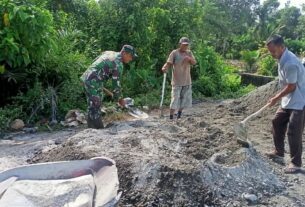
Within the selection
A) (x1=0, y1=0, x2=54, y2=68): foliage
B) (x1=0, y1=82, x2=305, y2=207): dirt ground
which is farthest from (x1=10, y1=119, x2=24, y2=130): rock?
(x1=0, y1=82, x2=305, y2=207): dirt ground

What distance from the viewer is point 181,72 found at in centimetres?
884

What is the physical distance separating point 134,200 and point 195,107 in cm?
744

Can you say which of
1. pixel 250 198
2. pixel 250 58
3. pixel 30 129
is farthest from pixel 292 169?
pixel 250 58

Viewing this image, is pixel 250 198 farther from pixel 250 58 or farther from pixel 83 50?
pixel 250 58

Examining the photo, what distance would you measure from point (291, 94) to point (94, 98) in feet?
10.2

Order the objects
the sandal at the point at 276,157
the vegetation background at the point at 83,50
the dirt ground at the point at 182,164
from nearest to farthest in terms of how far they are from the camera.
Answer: the dirt ground at the point at 182,164, the sandal at the point at 276,157, the vegetation background at the point at 83,50

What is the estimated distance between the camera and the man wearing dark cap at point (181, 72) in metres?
8.71

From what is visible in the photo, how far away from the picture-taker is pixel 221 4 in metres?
32.7

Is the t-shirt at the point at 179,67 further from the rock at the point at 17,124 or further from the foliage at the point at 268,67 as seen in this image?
the foliage at the point at 268,67

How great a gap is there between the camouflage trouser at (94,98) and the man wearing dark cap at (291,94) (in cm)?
278

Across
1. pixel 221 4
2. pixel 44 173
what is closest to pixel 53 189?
pixel 44 173

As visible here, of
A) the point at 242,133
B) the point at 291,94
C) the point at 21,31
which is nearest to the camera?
the point at 291,94

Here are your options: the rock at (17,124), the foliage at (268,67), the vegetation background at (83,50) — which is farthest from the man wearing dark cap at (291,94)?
the foliage at (268,67)

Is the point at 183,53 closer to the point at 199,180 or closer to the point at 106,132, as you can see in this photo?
the point at 106,132
